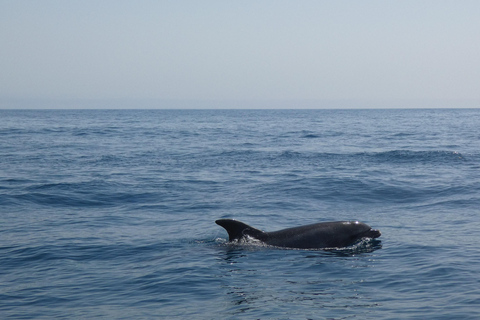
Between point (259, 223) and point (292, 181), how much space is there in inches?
313

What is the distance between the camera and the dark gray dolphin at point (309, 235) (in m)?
13.4

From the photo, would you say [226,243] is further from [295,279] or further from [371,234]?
[371,234]

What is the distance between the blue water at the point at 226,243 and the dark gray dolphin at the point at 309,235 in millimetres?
321

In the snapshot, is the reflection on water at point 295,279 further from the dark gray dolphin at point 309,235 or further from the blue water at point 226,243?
the dark gray dolphin at point 309,235

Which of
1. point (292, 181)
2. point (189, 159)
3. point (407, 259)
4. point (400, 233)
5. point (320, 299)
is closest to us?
point (320, 299)

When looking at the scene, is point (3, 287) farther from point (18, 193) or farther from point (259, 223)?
point (18, 193)

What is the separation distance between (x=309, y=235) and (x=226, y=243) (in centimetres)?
197

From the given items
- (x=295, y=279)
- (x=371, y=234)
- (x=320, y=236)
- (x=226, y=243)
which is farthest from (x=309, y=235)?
(x=295, y=279)

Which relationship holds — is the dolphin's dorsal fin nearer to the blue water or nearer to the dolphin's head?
the blue water

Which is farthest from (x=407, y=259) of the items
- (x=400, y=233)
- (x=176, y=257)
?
(x=176, y=257)

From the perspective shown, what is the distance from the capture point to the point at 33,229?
16016 mm

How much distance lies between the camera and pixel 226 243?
A: 13.9 metres

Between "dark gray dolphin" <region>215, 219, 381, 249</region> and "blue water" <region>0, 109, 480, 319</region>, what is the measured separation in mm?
321

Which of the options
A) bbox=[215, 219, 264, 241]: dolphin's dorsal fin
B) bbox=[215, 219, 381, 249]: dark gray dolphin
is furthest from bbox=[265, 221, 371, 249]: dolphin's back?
bbox=[215, 219, 264, 241]: dolphin's dorsal fin
